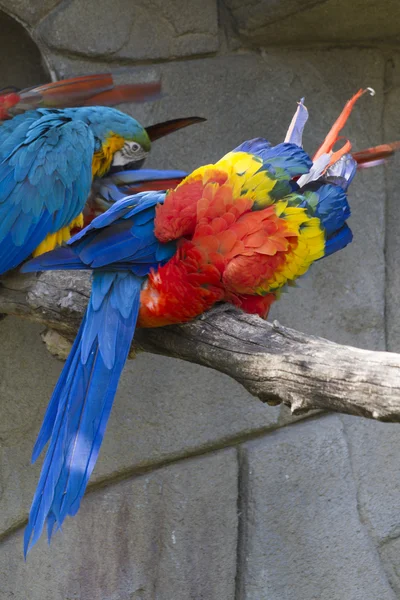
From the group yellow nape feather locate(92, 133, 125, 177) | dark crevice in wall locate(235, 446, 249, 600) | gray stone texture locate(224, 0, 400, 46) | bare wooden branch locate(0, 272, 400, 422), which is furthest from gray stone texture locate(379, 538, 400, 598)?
gray stone texture locate(224, 0, 400, 46)

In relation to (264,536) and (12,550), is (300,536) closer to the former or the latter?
(264,536)

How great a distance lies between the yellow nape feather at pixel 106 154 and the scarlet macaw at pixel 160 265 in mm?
470

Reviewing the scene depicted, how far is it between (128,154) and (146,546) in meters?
0.99

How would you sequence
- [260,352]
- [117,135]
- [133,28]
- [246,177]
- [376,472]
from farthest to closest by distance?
1. [376,472]
2. [133,28]
3. [117,135]
4. [246,177]
5. [260,352]

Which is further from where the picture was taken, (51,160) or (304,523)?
(304,523)

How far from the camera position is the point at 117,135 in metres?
1.90

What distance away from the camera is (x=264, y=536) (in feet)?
6.89

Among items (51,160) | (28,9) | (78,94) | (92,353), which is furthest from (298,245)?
(28,9)

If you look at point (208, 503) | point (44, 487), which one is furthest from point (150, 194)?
point (208, 503)

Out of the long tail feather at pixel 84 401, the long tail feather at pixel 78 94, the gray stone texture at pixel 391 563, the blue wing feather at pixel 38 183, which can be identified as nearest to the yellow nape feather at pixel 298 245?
the long tail feather at pixel 84 401

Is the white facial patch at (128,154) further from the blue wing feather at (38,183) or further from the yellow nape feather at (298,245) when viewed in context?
the yellow nape feather at (298,245)

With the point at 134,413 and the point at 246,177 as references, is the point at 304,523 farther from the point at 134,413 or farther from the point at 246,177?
the point at 246,177

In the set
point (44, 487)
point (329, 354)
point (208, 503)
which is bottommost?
point (208, 503)

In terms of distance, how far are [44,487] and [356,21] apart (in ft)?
4.79
